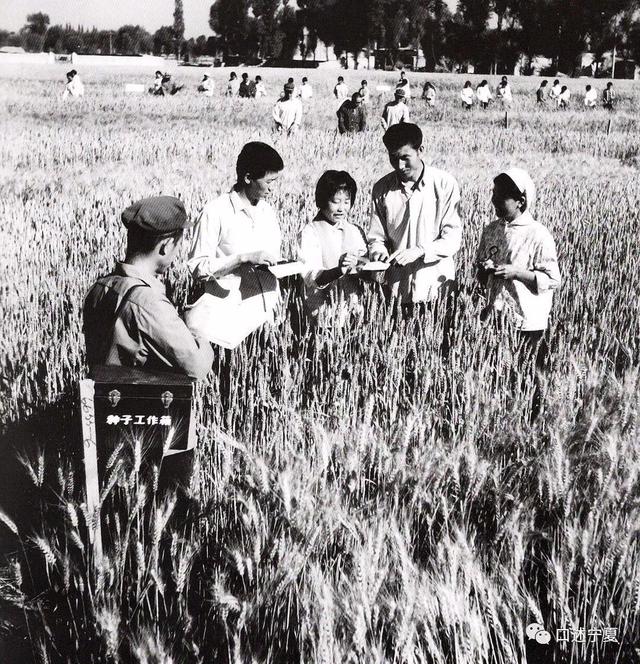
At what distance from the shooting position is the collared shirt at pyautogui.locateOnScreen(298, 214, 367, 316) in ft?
10.2

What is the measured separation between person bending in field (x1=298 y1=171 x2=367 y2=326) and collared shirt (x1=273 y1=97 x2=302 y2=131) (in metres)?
11.4

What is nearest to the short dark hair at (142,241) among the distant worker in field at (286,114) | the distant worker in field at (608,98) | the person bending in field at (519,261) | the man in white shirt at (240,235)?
the man in white shirt at (240,235)

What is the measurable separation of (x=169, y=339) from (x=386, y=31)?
5235cm

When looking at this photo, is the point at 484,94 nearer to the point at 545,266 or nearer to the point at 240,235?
the point at 545,266

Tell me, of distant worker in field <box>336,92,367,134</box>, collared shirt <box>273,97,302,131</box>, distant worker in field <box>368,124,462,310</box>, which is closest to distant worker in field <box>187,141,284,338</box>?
distant worker in field <box>368,124,462,310</box>

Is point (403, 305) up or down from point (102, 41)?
down

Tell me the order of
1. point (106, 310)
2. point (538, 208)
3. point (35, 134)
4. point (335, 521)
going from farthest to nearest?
point (35, 134)
point (538, 208)
point (106, 310)
point (335, 521)

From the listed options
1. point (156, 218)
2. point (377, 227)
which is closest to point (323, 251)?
point (377, 227)

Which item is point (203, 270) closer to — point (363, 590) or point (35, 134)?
point (363, 590)

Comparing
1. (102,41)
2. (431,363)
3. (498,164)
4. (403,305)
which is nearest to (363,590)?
(431,363)

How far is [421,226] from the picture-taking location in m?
3.33

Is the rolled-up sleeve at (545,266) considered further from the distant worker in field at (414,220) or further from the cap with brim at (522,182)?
the distant worker in field at (414,220)

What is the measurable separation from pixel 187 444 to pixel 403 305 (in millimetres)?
1975

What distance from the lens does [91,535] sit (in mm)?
1638
